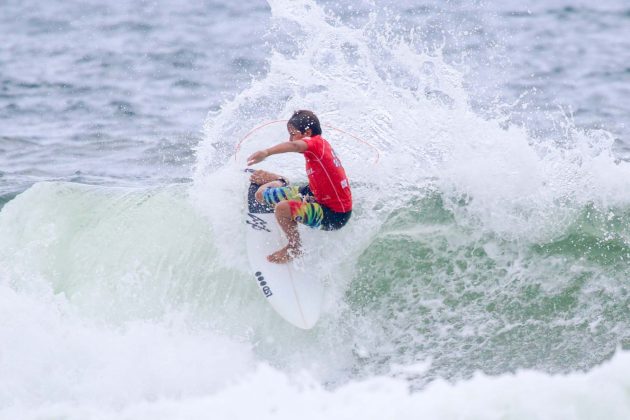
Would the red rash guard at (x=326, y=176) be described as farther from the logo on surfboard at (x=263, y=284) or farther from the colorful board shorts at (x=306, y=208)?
the logo on surfboard at (x=263, y=284)

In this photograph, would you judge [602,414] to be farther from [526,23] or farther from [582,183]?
[526,23]

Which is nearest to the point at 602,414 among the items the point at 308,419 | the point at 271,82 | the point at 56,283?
the point at 308,419

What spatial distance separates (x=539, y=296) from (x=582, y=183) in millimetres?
1350

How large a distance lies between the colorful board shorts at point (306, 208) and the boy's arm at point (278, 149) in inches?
19.9

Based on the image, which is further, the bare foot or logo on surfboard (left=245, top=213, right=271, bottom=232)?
logo on surfboard (left=245, top=213, right=271, bottom=232)

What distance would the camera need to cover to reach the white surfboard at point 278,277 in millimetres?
8062

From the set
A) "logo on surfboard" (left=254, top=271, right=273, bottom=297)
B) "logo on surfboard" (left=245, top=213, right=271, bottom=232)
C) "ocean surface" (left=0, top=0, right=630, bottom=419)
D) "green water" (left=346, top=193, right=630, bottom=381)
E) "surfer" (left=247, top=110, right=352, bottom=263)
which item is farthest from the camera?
"logo on surfboard" (left=245, top=213, right=271, bottom=232)

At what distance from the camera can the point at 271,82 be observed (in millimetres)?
9359

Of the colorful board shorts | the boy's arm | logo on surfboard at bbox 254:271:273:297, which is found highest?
the boy's arm

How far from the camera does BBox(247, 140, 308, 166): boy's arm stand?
751 cm

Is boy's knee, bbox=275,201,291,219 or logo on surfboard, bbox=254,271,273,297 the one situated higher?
boy's knee, bbox=275,201,291,219

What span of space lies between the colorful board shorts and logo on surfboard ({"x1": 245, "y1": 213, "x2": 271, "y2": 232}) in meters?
0.23

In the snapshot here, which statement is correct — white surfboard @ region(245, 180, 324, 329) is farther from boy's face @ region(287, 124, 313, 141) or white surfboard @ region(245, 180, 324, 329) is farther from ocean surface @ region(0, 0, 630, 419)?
boy's face @ region(287, 124, 313, 141)

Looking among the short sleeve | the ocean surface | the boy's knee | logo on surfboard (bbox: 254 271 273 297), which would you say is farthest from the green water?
the short sleeve
